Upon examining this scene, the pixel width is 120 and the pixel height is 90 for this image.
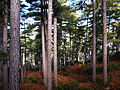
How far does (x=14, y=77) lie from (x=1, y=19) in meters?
6.13

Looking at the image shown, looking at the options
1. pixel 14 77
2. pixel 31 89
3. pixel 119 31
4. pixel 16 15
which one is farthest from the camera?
pixel 119 31

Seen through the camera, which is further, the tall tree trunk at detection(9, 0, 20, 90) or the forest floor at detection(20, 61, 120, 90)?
the forest floor at detection(20, 61, 120, 90)

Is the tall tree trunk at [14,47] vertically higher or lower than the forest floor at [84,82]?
higher

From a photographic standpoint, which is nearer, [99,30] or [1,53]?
[1,53]

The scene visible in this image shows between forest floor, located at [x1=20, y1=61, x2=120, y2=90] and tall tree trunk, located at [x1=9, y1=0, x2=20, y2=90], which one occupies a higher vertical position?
tall tree trunk, located at [x1=9, y1=0, x2=20, y2=90]

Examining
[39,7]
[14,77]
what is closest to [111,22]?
[39,7]

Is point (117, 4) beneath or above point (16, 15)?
above

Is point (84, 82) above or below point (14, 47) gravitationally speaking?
below

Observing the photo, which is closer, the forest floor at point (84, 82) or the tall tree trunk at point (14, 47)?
the tall tree trunk at point (14, 47)

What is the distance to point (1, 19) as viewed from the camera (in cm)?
862

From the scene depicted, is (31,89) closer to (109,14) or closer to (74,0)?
(74,0)

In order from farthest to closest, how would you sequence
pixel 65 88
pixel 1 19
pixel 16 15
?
pixel 65 88 < pixel 1 19 < pixel 16 15

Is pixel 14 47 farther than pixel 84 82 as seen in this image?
No

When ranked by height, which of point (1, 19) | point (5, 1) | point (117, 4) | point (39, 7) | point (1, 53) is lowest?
point (1, 53)
